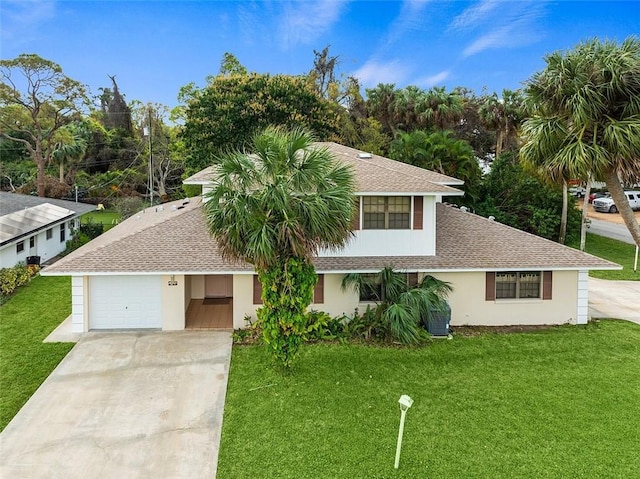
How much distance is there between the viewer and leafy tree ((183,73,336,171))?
30.6 m

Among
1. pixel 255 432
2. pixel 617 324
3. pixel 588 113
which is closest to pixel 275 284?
pixel 255 432

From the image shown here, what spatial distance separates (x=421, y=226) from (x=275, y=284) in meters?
5.92

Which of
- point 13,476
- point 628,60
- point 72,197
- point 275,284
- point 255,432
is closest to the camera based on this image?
point 13,476

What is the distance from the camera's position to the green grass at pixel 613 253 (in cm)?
2203

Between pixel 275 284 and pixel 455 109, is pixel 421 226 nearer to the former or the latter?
pixel 275 284

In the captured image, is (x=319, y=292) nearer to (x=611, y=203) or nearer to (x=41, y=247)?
(x=41, y=247)

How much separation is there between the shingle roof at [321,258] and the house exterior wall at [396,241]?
0.66 ft

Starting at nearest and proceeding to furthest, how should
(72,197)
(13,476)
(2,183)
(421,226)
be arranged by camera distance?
(13,476), (421,226), (72,197), (2,183)

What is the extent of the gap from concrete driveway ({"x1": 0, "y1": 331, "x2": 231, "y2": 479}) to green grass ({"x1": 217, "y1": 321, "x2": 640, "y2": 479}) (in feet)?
1.80

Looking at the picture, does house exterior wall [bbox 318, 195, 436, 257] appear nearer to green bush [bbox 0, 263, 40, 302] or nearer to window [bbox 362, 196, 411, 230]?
window [bbox 362, 196, 411, 230]

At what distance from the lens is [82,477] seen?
7.15m

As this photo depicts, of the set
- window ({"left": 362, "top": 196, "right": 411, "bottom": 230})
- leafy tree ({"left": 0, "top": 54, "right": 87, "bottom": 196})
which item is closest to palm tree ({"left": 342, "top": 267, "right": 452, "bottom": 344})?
window ({"left": 362, "top": 196, "right": 411, "bottom": 230})

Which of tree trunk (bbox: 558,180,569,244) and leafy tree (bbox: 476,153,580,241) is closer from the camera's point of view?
tree trunk (bbox: 558,180,569,244)

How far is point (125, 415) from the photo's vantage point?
9023 mm
